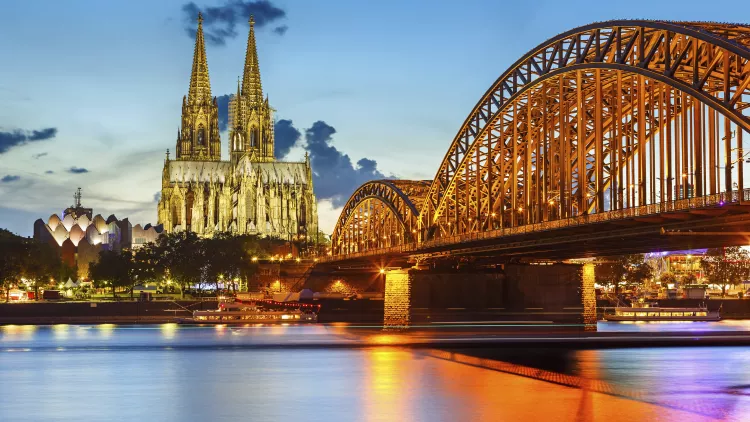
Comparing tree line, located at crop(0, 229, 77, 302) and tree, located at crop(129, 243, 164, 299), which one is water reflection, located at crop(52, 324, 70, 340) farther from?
tree, located at crop(129, 243, 164, 299)

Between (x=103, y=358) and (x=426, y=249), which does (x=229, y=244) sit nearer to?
(x=426, y=249)

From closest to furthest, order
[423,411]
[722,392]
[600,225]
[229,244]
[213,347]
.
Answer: [423,411], [722,392], [600,225], [213,347], [229,244]

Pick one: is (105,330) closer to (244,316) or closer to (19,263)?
(244,316)

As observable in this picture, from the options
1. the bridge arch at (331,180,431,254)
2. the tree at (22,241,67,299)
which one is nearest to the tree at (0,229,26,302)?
the tree at (22,241,67,299)

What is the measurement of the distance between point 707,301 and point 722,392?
115085 mm

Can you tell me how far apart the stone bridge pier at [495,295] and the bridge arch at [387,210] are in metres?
5.36

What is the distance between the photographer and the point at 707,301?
6196 inches

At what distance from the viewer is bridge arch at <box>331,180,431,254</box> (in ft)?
405

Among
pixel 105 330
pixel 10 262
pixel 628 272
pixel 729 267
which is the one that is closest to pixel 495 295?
pixel 105 330

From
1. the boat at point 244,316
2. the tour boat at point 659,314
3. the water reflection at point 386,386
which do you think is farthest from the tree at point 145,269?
the water reflection at point 386,386

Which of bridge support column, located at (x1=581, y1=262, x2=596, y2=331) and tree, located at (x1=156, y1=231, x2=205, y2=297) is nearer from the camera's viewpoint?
bridge support column, located at (x1=581, y1=262, x2=596, y2=331)

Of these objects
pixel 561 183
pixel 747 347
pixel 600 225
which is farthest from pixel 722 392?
pixel 747 347

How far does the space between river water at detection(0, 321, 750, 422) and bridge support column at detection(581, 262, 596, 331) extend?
29.9 meters

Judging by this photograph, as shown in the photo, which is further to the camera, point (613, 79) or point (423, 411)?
point (613, 79)
